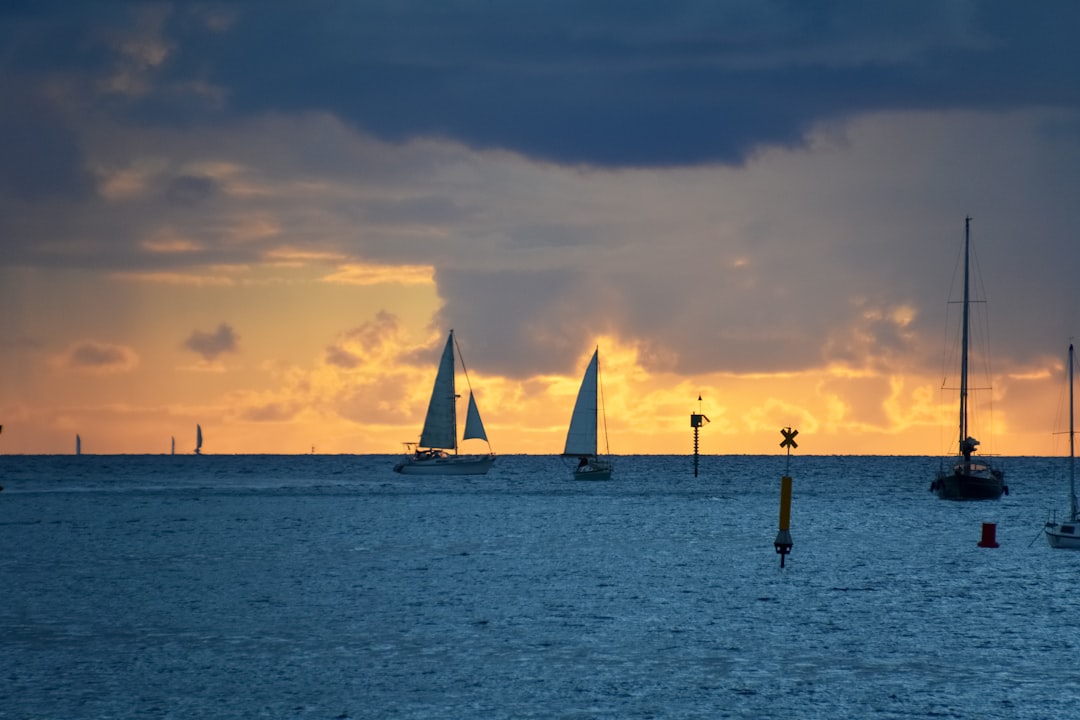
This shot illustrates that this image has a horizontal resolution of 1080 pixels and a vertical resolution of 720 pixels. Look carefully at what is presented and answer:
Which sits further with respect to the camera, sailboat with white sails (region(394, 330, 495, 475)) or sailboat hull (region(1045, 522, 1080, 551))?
sailboat with white sails (region(394, 330, 495, 475))

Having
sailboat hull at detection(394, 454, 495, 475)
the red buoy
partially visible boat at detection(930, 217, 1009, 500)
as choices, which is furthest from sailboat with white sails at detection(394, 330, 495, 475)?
the red buoy

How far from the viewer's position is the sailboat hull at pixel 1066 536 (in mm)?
63956

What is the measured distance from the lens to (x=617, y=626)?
35.4 m

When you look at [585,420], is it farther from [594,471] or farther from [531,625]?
[531,625]

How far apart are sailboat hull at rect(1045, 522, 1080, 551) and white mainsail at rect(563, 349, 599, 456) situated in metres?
95.0

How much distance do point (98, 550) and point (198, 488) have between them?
104 metres

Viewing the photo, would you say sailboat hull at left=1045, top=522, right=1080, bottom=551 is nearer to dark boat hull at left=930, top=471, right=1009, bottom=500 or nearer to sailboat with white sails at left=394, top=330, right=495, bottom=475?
dark boat hull at left=930, top=471, right=1009, bottom=500

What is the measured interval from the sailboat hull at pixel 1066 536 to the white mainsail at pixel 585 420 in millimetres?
94999

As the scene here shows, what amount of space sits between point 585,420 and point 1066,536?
10268cm

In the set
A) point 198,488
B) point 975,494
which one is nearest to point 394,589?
point 975,494

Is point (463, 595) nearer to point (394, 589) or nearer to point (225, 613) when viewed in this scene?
point (394, 589)

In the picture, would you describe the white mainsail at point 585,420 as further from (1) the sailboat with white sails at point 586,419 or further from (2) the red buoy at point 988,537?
(2) the red buoy at point 988,537

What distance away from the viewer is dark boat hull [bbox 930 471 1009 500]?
119 meters

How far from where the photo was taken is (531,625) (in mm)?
35594
